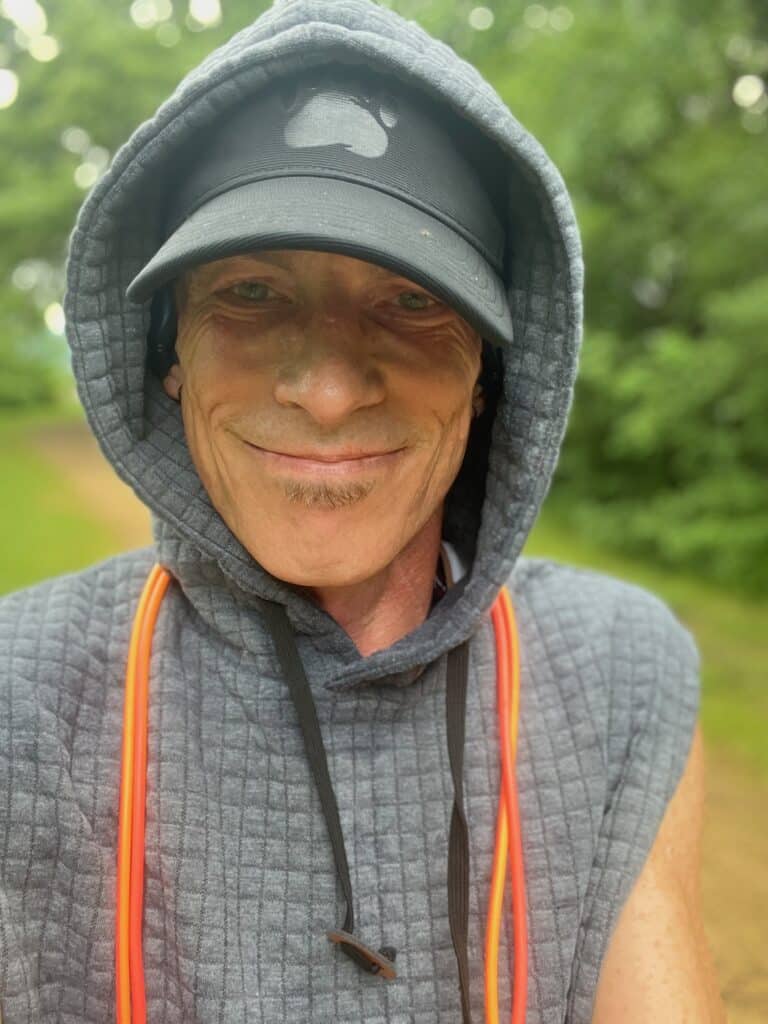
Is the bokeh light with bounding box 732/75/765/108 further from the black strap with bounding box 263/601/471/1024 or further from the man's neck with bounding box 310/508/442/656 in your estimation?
the black strap with bounding box 263/601/471/1024

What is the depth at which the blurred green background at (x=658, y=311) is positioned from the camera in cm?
475

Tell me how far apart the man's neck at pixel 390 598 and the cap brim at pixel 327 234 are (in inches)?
15.5

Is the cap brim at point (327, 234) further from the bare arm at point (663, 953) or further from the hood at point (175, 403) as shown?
the bare arm at point (663, 953)

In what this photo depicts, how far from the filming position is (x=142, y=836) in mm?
1073

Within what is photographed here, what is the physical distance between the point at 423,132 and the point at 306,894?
36.0 inches

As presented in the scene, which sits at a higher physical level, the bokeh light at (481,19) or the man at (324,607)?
the bokeh light at (481,19)

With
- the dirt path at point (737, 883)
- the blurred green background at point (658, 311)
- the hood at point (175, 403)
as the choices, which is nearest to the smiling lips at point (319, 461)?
the hood at point (175, 403)

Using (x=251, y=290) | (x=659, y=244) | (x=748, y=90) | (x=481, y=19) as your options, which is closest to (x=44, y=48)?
(x=481, y=19)

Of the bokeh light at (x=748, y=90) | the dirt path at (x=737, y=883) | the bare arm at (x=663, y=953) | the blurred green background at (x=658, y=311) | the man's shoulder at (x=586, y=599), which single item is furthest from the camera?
the bokeh light at (x=748, y=90)

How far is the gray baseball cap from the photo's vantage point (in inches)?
36.4

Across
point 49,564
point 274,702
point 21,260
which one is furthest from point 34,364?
point 274,702

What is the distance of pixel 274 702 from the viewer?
1.19 metres

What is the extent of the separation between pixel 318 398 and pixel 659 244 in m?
6.30

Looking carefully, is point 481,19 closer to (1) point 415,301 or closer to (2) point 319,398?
(1) point 415,301
